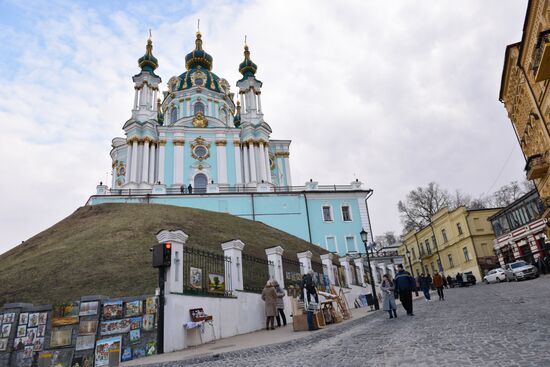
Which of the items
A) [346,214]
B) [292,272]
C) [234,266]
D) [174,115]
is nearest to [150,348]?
[234,266]

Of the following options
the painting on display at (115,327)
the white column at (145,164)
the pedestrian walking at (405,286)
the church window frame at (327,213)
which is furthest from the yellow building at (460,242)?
the painting on display at (115,327)

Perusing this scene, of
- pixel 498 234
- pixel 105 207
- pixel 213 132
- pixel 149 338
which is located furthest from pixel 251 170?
pixel 149 338

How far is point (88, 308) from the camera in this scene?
334 inches

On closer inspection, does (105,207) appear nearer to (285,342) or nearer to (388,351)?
(285,342)

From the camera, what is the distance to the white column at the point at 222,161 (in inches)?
1783

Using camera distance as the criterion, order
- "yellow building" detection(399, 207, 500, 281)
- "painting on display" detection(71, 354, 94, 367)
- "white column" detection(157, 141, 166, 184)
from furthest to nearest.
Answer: "white column" detection(157, 141, 166, 184), "yellow building" detection(399, 207, 500, 281), "painting on display" detection(71, 354, 94, 367)

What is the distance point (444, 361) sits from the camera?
5137 millimetres

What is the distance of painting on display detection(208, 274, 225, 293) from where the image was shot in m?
11.5

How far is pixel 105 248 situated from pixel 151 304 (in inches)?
411

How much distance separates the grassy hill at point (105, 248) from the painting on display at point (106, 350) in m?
5.21

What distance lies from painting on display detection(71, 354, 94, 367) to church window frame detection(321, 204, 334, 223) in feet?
115

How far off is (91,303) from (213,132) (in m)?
40.2

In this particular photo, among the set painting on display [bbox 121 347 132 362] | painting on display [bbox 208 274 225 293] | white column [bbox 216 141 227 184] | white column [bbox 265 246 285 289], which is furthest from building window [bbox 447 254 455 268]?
painting on display [bbox 121 347 132 362]

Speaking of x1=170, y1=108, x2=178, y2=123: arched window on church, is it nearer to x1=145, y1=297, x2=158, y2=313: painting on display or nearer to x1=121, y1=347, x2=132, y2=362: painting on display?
x1=145, y1=297, x2=158, y2=313: painting on display
